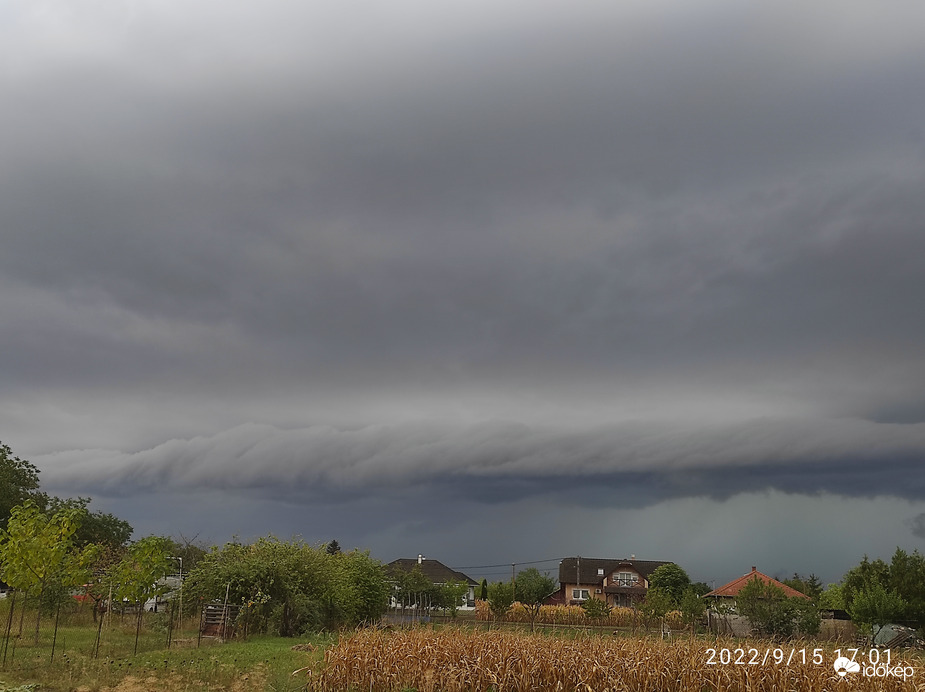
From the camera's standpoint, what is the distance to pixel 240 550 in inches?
1485

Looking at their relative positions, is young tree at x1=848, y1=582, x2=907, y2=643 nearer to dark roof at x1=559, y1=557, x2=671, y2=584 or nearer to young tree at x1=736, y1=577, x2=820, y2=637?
young tree at x1=736, y1=577, x2=820, y2=637

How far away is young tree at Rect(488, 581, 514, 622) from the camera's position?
58031 millimetres

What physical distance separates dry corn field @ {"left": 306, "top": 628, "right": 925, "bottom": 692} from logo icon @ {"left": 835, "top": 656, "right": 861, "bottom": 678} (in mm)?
137

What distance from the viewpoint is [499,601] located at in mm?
59094

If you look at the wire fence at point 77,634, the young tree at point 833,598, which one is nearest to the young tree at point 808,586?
the young tree at point 833,598

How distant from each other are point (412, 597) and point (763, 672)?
53.4 meters

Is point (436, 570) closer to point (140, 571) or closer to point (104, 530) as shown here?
point (104, 530)

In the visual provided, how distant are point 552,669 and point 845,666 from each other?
5960mm

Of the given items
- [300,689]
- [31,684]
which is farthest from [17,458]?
[300,689]

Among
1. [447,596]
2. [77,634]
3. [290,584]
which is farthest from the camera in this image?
[447,596]

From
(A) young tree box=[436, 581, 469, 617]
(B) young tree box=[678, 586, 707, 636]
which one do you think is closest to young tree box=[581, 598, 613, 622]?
(B) young tree box=[678, 586, 707, 636]

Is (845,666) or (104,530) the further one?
(104,530)

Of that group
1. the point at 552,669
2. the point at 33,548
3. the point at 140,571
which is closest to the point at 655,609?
the point at 140,571

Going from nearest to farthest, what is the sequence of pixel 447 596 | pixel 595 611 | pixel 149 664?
pixel 149 664, pixel 595 611, pixel 447 596
